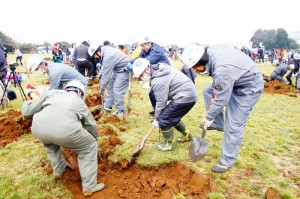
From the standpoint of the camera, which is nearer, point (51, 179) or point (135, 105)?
point (51, 179)

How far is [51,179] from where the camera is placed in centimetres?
356

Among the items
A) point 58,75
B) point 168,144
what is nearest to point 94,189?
point 168,144

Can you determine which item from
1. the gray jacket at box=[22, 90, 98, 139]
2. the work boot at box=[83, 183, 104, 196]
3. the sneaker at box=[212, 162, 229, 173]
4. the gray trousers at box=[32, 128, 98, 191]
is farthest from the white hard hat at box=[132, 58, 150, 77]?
the sneaker at box=[212, 162, 229, 173]

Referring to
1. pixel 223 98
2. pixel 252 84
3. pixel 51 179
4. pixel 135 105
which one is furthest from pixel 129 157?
pixel 135 105

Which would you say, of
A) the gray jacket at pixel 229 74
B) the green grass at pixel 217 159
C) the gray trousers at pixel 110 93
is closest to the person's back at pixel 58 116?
the green grass at pixel 217 159

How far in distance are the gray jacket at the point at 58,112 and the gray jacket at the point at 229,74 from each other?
5.99ft

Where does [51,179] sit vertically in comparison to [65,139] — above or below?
below

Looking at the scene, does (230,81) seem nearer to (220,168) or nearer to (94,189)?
(220,168)

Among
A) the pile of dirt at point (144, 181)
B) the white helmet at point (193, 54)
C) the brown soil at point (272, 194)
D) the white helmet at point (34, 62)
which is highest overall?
the white helmet at point (193, 54)

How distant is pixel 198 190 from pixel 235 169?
0.85m

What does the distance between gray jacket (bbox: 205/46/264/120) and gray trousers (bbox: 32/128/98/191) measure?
1754 mm

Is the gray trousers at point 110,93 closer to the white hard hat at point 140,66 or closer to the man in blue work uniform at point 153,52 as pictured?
the man in blue work uniform at point 153,52

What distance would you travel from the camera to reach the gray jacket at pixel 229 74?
9.98 ft

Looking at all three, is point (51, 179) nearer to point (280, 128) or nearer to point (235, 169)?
point (235, 169)
